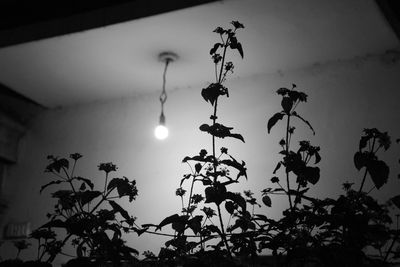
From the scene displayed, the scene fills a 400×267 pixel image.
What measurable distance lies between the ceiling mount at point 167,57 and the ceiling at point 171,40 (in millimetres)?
44

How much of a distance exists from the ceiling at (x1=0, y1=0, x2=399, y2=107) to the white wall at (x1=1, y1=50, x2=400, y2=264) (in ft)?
0.57

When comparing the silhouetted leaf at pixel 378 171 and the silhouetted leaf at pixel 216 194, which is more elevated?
the silhouetted leaf at pixel 378 171

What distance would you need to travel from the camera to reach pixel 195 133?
14.6ft

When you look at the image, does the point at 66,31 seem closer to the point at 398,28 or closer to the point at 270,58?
the point at 270,58

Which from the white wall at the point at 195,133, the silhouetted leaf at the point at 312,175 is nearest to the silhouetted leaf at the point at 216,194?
the silhouetted leaf at the point at 312,175

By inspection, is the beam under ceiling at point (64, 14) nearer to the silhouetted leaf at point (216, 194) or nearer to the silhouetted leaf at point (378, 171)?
the silhouetted leaf at point (216, 194)

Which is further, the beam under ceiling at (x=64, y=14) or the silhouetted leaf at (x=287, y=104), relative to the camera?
the beam under ceiling at (x=64, y=14)

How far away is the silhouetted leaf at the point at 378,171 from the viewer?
1.84m

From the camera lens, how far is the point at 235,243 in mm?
1982

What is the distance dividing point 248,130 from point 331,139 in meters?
0.74

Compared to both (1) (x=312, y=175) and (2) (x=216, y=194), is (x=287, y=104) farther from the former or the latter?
(2) (x=216, y=194)

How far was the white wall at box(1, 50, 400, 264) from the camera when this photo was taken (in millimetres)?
3891

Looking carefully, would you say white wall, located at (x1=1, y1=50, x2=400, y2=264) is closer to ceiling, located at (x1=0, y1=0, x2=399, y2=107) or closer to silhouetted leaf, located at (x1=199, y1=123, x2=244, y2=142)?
ceiling, located at (x1=0, y1=0, x2=399, y2=107)

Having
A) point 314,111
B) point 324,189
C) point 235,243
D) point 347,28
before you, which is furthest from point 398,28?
point 235,243
